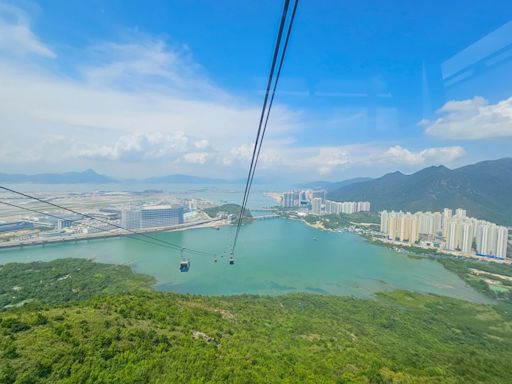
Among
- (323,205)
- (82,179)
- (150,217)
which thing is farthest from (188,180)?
(150,217)

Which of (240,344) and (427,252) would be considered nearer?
(240,344)

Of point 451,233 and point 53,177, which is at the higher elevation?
point 53,177

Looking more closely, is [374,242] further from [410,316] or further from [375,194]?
[375,194]

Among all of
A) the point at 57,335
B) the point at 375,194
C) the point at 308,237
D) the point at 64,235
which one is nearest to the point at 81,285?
the point at 57,335

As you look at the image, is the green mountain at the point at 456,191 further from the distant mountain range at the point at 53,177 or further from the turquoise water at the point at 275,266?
the distant mountain range at the point at 53,177

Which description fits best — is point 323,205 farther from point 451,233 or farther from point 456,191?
point 451,233

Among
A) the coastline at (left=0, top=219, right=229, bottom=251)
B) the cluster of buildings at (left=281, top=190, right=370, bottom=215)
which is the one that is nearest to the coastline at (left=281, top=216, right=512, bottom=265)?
the cluster of buildings at (left=281, top=190, right=370, bottom=215)

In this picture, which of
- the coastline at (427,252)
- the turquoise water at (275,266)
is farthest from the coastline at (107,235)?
the coastline at (427,252)
